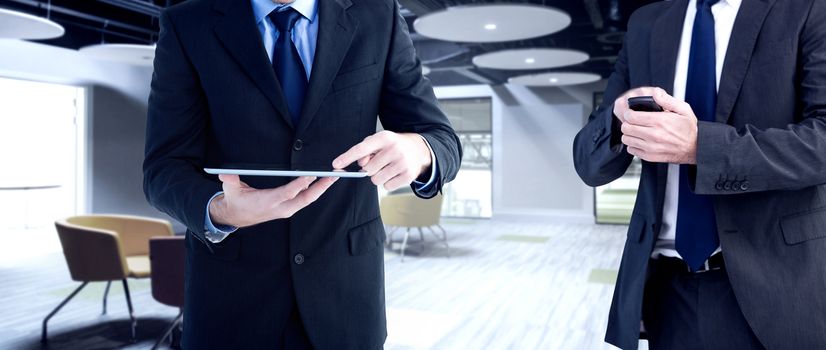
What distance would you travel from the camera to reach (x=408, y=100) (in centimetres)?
115

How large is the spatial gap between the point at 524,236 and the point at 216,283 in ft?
29.4

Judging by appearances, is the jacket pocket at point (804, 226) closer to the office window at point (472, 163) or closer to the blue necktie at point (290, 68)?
the blue necktie at point (290, 68)

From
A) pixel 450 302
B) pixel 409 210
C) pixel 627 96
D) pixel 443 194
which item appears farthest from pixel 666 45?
pixel 409 210

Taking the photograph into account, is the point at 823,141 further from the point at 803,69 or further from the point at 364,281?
the point at 364,281

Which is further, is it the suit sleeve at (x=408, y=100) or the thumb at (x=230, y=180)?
the suit sleeve at (x=408, y=100)

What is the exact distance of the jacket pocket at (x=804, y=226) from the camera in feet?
3.75

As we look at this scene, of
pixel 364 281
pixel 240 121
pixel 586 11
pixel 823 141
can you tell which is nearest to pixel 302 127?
pixel 240 121

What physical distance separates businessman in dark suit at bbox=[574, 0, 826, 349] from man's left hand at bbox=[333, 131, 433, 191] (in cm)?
49

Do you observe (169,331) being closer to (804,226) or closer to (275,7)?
(275,7)

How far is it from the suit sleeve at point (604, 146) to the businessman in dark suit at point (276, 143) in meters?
0.39

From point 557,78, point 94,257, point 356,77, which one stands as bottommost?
point 94,257

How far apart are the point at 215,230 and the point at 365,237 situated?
292mm

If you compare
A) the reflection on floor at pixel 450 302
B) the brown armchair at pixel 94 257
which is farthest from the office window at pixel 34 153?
the brown armchair at pixel 94 257

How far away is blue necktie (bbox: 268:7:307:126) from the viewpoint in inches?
42.8
